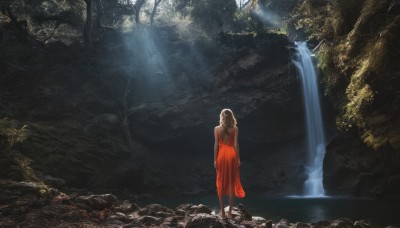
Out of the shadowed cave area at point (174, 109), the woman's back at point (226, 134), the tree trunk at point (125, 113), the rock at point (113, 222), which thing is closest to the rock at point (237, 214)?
the woman's back at point (226, 134)

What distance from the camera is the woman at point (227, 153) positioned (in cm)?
887

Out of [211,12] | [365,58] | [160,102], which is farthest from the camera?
[211,12]

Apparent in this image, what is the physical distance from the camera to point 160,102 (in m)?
36.1

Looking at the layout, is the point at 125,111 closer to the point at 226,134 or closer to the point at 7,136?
the point at 7,136

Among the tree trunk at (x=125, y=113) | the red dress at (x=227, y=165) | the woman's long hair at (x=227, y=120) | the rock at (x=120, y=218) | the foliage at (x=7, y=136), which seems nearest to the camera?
the rock at (x=120, y=218)

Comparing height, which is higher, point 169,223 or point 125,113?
point 125,113

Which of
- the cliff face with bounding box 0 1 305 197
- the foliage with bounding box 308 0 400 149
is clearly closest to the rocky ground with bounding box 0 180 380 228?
the foliage with bounding box 308 0 400 149

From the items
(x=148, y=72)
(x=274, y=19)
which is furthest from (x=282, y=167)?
(x=274, y=19)

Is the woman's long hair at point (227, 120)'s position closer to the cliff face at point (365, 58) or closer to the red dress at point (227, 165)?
the red dress at point (227, 165)

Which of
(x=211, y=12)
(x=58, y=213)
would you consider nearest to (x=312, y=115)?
(x=211, y=12)

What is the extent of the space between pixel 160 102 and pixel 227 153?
27.5 m

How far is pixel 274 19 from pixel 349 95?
157ft

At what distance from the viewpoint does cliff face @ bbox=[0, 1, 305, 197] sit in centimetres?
3059

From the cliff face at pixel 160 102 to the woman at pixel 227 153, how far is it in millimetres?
20735
